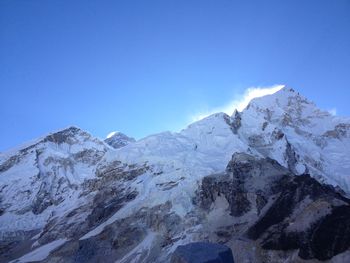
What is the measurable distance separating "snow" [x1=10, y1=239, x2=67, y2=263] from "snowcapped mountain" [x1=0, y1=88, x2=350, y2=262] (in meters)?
0.59

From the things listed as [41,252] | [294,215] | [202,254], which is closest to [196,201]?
[41,252]

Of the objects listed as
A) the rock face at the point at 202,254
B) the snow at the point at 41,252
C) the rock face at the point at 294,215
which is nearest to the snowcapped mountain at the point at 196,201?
the rock face at the point at 294,215

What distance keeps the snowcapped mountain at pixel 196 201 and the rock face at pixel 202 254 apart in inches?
794

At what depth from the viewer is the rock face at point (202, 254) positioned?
3722cm

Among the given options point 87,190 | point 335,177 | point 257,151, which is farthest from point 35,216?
point 335,177

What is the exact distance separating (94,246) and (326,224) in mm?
79683

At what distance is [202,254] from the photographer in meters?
38.2

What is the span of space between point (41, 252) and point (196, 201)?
53.4 m

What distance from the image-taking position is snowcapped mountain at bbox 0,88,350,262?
62.4m

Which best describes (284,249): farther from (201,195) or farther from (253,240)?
(201,195)

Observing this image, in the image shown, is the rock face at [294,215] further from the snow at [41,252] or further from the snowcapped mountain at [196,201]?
the snow at [41,252]

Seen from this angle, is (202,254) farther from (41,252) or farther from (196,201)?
(41,252)

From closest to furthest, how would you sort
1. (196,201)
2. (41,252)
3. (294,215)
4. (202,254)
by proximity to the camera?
(202,254), (294,215), (196,201), (41,252)

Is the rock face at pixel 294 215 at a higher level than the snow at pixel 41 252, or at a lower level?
lower
